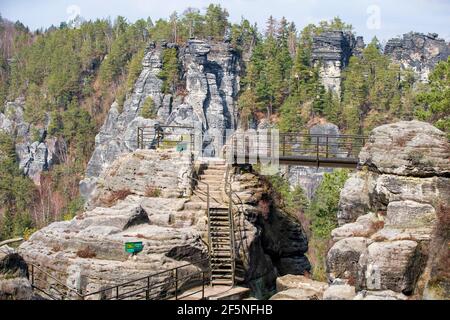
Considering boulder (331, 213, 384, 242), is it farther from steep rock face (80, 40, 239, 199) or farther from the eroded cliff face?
the eroded cliff face

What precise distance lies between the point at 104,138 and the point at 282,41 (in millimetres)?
32319

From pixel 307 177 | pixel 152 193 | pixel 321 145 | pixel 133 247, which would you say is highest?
pixel 321 145

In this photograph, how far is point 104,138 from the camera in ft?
403

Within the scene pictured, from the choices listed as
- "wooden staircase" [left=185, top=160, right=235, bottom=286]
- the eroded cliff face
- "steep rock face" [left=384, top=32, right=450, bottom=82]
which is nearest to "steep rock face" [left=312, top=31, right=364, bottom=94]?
the eroded cliff face

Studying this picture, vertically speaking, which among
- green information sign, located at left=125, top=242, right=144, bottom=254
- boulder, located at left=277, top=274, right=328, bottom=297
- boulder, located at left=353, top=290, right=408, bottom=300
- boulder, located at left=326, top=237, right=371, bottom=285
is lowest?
boulder, located at left=277, top=274, right=328, bottom=297

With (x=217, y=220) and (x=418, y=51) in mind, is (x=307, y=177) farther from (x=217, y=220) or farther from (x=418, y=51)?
(x=217, y=220)

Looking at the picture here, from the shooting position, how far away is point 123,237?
21.8m

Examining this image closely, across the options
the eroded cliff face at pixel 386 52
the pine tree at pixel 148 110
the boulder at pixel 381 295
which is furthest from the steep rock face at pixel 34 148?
the boulder at pixel 381 295

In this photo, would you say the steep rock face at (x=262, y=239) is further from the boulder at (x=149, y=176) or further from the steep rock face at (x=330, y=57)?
the steep rock face at (x=330, y=57)

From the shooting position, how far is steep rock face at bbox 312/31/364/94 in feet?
365

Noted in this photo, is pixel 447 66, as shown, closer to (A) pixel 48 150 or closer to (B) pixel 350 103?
(B) pixel 350 103

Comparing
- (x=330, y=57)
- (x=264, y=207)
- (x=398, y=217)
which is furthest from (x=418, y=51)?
(x=398, y=217)

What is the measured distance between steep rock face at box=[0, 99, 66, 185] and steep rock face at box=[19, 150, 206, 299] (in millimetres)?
103811

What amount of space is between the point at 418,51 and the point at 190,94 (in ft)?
119
